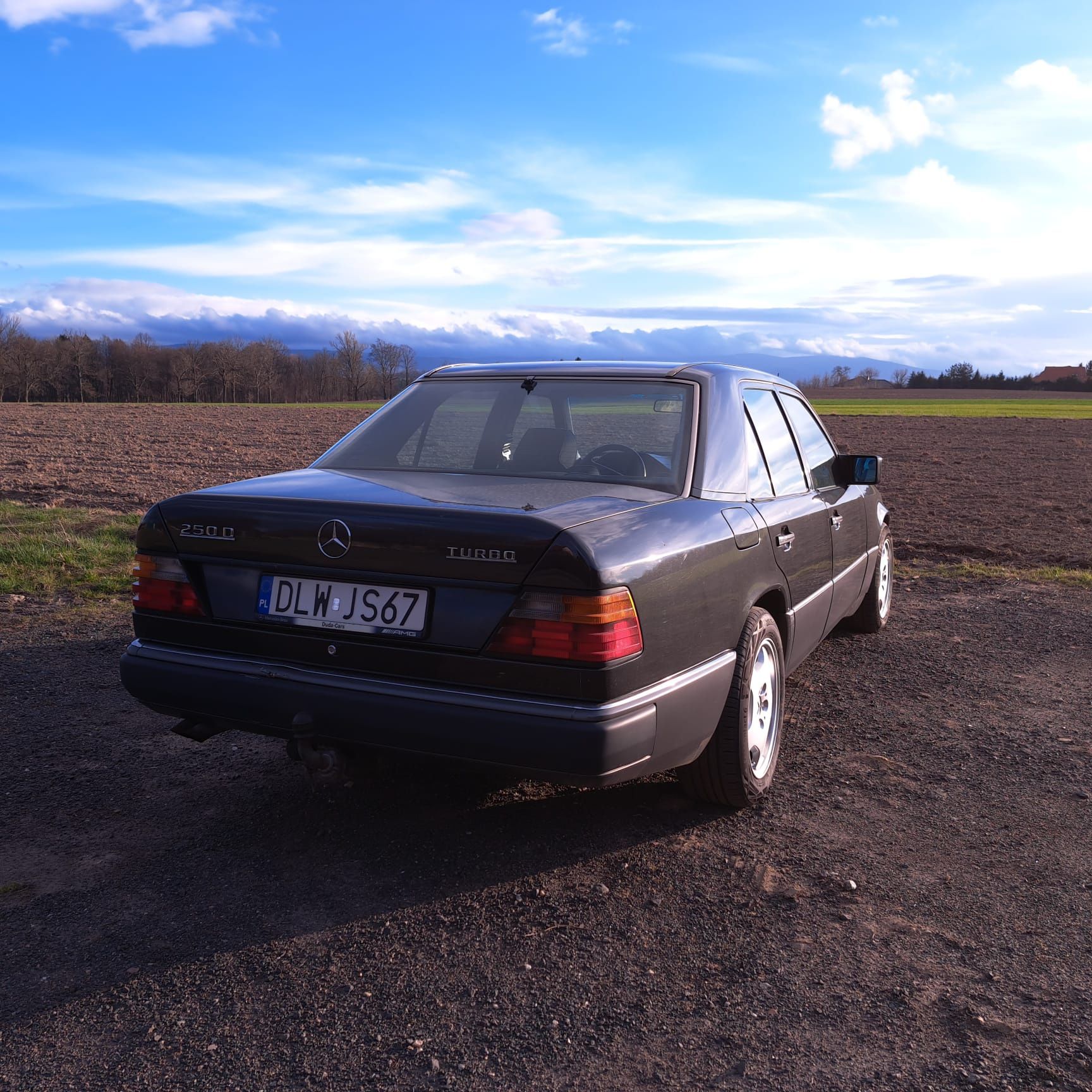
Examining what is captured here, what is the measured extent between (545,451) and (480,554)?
43.2 inches

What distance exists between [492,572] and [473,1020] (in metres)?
1.18

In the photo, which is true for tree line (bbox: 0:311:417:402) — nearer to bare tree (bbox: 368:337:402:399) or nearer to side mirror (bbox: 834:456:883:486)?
bare tree (bbox: 368:337:402:399)

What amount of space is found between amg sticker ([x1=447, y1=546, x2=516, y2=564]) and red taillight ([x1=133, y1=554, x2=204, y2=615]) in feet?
3.28

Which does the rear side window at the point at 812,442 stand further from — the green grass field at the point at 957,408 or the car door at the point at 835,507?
the green grass field at the point at 957,408

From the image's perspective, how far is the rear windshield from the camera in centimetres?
370

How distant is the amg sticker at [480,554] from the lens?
2.82 m

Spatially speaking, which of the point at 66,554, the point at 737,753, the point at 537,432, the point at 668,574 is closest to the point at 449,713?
the point at 668,574

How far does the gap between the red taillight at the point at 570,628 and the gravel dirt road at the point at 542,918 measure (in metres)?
0.64

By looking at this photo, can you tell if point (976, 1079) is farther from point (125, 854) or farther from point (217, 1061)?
point (125, 854)

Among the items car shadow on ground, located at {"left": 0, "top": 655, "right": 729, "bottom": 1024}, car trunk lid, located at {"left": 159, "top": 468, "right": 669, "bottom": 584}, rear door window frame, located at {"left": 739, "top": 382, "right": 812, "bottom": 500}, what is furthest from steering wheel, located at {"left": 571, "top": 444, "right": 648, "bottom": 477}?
car shadow on ground, located at {"left": 0, "top": 655, "right": 729, "bottom": 1024}

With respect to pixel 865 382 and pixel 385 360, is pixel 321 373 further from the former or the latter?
pixel 865 382

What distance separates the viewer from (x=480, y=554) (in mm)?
2848

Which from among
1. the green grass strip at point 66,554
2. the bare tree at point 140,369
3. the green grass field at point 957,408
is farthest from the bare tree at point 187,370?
the green grass strip at point 66,554

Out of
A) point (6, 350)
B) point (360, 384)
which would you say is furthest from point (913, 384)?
point (6, 350)
